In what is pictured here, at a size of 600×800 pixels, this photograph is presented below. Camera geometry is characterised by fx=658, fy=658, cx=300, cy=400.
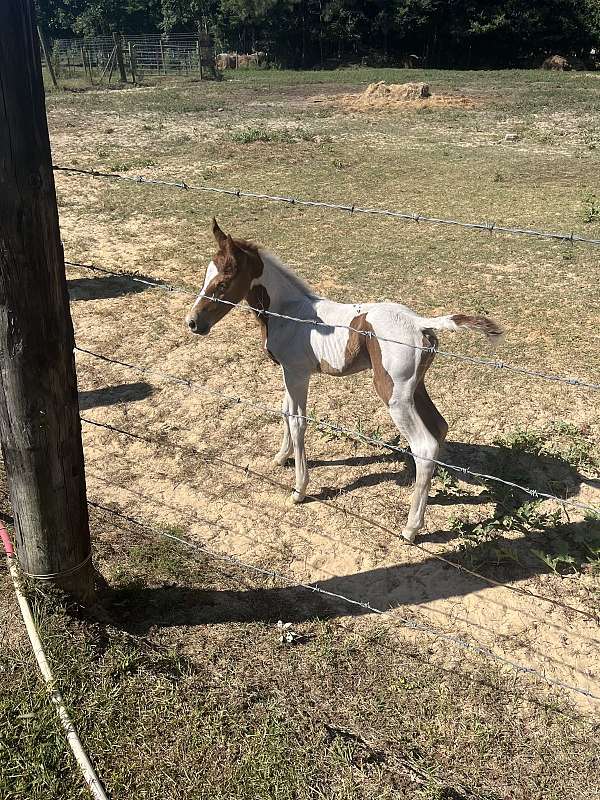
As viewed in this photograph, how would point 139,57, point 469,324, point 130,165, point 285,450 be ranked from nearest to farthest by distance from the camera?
point 469,324, point 285,450, point 130,165, point 139,57

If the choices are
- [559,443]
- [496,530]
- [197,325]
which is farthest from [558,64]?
[197,325]

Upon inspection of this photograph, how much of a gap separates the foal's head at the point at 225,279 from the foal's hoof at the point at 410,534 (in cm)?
166

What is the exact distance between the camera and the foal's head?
144 inches

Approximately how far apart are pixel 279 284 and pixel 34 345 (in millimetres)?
1741

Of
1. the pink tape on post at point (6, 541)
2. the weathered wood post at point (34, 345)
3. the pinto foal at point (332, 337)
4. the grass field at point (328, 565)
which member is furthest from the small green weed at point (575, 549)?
the pink tape on post at point (6, 541)

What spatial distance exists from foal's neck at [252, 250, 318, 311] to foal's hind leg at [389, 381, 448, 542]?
88 centimetres

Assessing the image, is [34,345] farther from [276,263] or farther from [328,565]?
[328,565]

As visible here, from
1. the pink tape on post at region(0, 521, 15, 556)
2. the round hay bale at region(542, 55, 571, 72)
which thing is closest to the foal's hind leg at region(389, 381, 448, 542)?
the pink tape on post at region(0, 521, 15, 556)

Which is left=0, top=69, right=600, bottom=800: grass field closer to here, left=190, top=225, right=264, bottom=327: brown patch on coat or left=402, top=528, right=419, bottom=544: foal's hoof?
left=402, top=528, right=419, bottom=544: foal's hoof

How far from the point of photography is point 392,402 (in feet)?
11.9

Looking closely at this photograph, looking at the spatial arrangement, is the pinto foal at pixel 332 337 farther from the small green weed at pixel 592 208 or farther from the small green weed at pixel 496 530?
the small green weed at pixel 592 208

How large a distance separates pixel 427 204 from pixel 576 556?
25.6 ft

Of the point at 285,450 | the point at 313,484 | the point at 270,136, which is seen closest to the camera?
the point at 313,484

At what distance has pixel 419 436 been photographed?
366 cm
